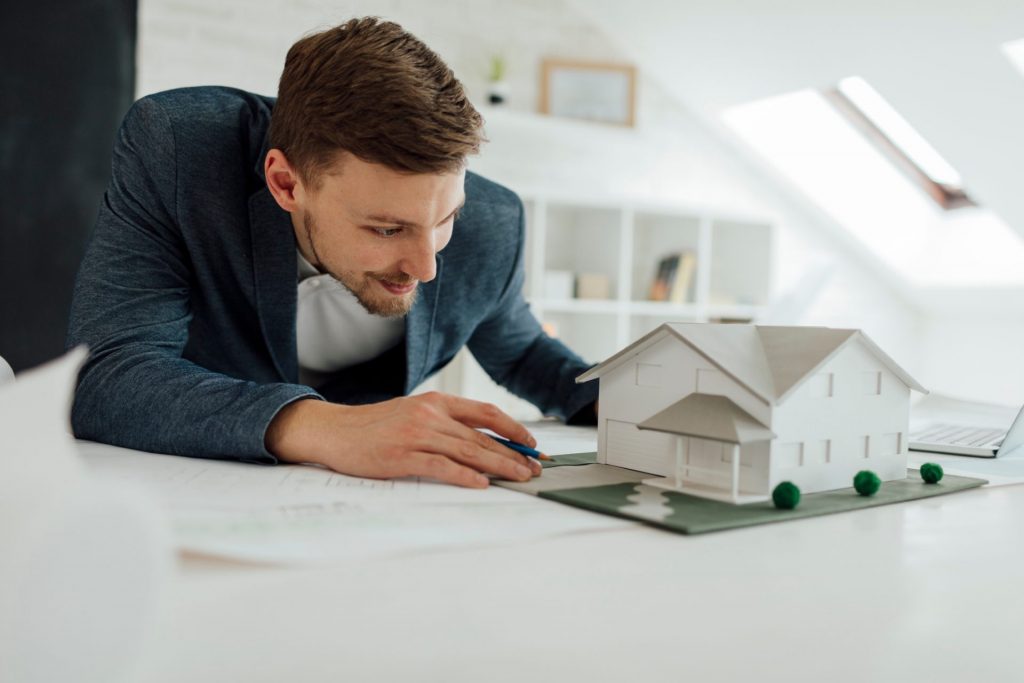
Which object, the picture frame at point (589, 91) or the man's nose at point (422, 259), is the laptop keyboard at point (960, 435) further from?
the picture frame at point (589, 91)

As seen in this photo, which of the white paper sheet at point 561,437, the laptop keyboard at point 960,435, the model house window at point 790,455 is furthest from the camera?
the laptop keyboard at point 960,435

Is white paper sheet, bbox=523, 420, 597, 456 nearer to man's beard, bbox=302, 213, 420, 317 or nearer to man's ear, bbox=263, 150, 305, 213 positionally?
man's beard, bbox=302, 213, 420, 317

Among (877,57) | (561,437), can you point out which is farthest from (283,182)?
(877,57)

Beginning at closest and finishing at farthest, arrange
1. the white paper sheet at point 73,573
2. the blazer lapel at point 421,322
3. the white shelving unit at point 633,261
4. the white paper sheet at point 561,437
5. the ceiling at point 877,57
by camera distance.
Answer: the white paper sheet at point 73,573 < the white paper sheet at point 561,437 < the blazer lapel at point 421,322 < the ceiling at point 877,57 < the white shelving unit at point 633,261

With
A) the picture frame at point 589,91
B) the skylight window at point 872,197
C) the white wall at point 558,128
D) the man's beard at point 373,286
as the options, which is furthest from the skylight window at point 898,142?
the man's beard at point 373,286

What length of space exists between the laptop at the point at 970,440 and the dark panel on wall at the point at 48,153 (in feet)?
8.70

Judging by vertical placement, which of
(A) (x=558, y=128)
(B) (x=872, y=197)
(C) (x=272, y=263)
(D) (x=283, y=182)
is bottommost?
(C) (x=272, y=263)

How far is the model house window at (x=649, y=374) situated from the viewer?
2.94 feet

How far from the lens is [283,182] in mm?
1275

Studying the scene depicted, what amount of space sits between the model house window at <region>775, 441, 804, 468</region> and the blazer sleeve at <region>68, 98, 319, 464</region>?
487 millimetres

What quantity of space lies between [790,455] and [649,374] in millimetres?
173

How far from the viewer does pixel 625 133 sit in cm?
385

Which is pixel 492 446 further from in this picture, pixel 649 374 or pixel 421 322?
pixel 421 322

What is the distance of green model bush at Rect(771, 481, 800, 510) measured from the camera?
0.73 meters
